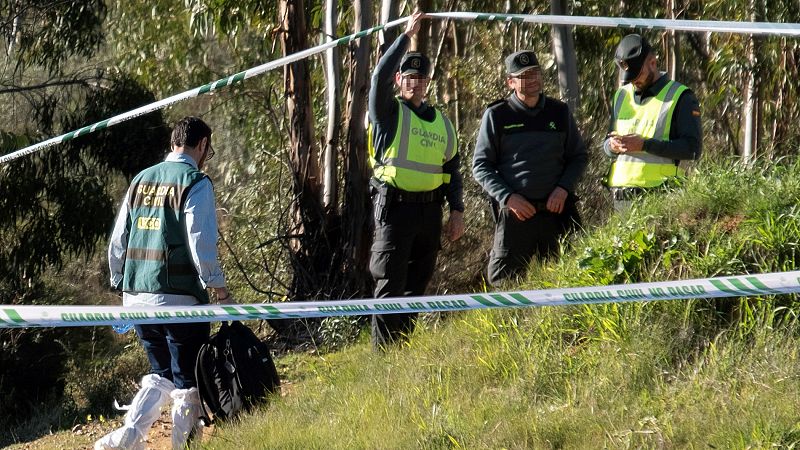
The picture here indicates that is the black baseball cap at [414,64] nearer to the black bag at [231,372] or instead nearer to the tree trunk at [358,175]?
the black bag at [231,372]

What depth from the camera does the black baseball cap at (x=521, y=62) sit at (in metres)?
7.24

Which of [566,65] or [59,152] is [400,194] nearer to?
[566,65]

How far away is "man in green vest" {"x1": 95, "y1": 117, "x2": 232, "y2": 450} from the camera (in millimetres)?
6117

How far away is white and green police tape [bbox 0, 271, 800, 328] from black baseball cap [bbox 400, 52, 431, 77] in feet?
7.07

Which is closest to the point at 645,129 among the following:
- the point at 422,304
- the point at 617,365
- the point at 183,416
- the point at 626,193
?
Answer: the point at 626,193

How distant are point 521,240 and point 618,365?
1.70 m

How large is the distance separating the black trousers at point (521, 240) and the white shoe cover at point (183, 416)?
6.10ft

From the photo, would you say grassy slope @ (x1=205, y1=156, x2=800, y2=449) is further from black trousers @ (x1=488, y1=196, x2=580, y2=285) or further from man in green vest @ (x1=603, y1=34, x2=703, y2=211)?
black trousers @ (x1=488, y1=196, x2=580, y2=285)

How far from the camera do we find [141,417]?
→ 6.22 metres

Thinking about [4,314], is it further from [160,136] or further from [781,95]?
[781,95]

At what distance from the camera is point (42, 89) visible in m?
15.4

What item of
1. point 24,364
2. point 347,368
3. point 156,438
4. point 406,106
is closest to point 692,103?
point 406,106

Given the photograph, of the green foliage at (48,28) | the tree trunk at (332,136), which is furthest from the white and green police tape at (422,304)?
the green foliage at (48,28)

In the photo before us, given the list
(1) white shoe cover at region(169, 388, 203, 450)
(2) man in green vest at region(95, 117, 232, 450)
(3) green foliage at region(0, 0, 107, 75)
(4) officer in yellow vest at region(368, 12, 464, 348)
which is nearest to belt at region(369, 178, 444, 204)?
(4) officer in yellow vest at region(368, 12, 464, 348)
